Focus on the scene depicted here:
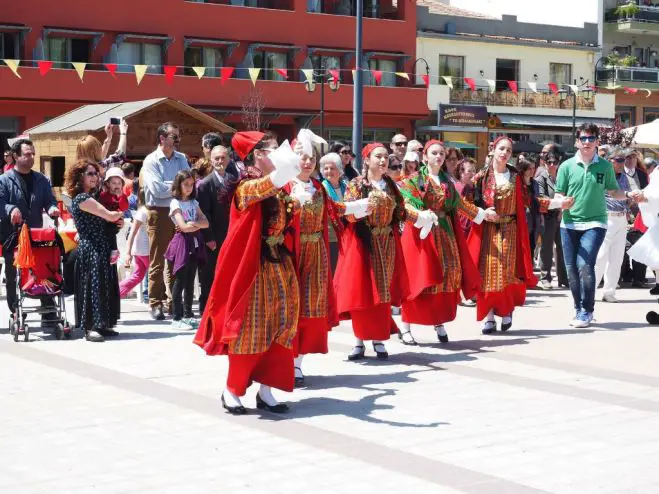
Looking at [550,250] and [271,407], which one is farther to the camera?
[550,250]

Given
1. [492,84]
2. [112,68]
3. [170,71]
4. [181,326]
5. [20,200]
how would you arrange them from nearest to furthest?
[20,200]
[181,326]
[112,68]
[170,71]
[492,84]

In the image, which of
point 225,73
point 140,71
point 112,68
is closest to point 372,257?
point 140,71

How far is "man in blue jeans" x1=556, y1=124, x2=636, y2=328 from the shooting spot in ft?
38.8

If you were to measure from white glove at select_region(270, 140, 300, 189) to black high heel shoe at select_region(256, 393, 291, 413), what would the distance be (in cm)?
142

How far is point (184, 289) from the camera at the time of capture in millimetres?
11906

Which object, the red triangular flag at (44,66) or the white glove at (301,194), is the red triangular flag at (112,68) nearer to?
the red triangular flag at (44,66)

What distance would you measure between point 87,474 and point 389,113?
41.0 m

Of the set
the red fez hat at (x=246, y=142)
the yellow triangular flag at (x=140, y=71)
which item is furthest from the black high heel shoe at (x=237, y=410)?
the yellow triangular flag at (x=140, y=71)

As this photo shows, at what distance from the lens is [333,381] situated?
878cm

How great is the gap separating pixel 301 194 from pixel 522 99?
1711 inches

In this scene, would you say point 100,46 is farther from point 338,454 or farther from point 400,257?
point 338,454

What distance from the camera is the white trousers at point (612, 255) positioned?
14695mm

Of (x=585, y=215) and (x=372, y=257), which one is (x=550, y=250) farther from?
(x=372, y=257)

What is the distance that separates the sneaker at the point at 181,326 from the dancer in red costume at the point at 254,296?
4.13 meters
